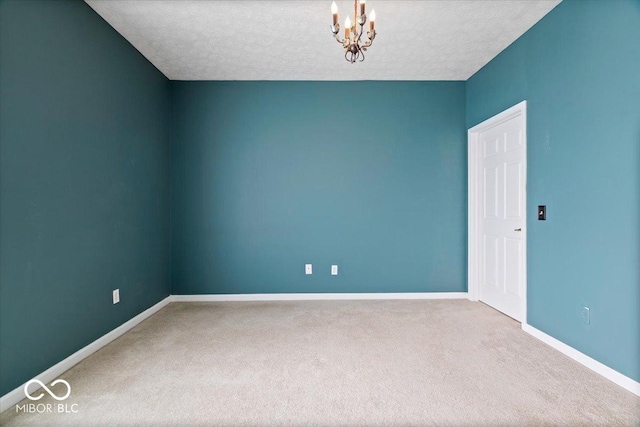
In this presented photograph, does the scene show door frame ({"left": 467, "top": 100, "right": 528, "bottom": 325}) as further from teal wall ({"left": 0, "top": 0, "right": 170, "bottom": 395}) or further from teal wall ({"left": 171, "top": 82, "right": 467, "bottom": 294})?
teal wall ({"left": 0, "top": 0, "right": 170, "bottom": 395})

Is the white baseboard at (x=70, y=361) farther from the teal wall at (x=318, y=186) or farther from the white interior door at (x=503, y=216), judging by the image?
the white interior door at (x=503, y=216)

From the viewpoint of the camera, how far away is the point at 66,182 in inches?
90.1

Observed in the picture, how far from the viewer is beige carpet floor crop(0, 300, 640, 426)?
175 cm

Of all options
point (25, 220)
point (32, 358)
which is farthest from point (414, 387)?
point (25, 220)

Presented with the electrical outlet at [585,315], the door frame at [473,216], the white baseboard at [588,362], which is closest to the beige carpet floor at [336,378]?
the white baseboard at [588,362]

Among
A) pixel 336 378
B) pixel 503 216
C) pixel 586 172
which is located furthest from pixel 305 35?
pixel 336 378

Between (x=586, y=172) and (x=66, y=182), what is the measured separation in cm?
382

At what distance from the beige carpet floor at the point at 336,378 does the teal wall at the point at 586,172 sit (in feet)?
1.18

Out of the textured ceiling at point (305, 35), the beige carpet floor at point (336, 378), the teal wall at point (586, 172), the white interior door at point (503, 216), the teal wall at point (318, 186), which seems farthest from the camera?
the teal wall at point (318, 186)

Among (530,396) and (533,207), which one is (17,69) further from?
(533,207)

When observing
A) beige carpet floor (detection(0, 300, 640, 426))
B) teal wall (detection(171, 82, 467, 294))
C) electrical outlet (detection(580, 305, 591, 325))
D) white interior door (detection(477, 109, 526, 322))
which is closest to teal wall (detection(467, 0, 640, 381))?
electrical outlet (detection(580, 305, 591, 325))

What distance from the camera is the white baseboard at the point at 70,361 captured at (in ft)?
Answer: 6.02

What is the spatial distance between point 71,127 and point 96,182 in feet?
1.55

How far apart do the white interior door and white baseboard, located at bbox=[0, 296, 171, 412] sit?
3777mm
